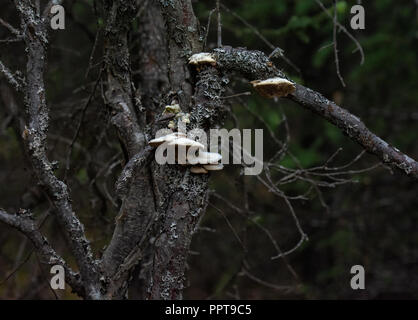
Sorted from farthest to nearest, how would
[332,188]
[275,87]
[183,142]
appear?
1. [332,188]
2. [275,87]
3. [183,142]

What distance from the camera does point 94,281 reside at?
1874mm

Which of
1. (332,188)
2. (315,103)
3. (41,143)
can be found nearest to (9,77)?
(41,143)

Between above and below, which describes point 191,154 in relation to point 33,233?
above

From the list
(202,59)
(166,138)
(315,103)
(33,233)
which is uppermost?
(202,59)

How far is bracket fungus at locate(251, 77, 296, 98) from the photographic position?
1.96m

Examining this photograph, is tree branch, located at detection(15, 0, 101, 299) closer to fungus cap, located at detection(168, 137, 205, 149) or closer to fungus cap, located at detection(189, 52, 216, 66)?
fungus cap, located at detection(168, 137, 205, 149)

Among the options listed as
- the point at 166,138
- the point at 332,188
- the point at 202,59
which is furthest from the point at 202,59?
the point at 332,188

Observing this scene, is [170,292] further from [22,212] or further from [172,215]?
[22,212]

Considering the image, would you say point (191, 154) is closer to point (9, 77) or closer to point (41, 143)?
point (41, 143)

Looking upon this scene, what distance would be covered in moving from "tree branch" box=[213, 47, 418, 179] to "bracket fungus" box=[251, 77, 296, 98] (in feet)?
0.18

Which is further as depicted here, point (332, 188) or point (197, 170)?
point (332, 188)

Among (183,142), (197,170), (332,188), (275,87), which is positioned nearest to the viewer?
(183,142)

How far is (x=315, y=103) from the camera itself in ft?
6.72

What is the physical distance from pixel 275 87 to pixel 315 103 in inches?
8.5
